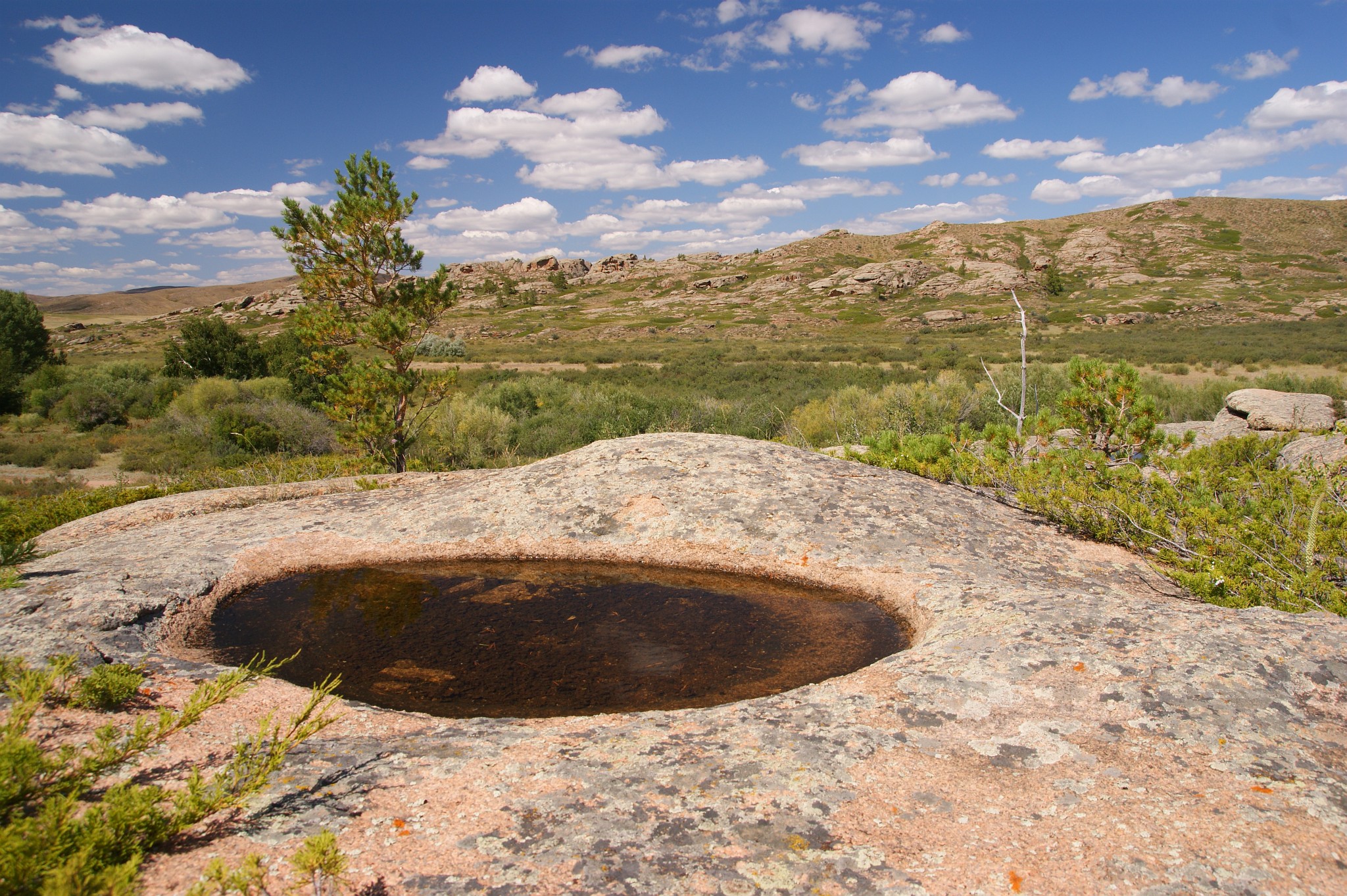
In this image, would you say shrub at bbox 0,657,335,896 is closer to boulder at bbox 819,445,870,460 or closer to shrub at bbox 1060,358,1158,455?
boulder at bbox 819,445,870,460

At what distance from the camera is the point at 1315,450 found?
938cm

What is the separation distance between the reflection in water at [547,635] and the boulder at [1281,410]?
37.7ft

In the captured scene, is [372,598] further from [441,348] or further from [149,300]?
[149,300]

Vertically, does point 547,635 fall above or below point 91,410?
below

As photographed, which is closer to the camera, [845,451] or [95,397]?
[845,451]

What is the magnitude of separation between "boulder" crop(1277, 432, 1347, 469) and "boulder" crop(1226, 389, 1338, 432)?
2691 mm

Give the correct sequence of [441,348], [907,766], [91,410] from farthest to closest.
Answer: [441,348]
[91,410]
[907,766]

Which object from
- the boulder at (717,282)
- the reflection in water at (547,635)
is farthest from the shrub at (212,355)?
the boulder at (717,282)

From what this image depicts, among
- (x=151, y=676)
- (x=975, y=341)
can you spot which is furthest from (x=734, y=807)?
(x=975, y=341)

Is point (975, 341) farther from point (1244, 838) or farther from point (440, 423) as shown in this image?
point (1244, 838)

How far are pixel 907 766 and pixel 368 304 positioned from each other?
12.3 meters

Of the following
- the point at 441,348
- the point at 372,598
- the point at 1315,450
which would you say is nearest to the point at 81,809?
the point at 372,598

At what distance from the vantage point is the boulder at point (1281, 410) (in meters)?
12.9

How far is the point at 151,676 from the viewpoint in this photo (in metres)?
4.64
